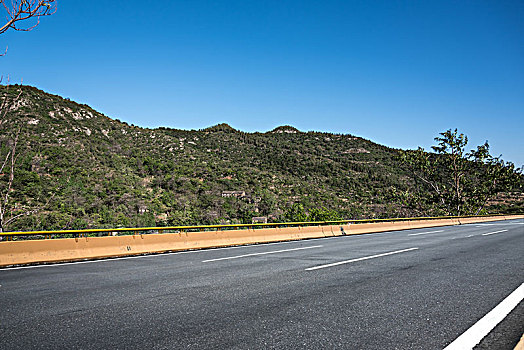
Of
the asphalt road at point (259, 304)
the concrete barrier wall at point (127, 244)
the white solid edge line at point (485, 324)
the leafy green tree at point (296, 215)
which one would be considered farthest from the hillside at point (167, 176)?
the white solid edge line at point (485, 324)

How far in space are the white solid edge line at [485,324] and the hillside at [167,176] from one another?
66.6 ft

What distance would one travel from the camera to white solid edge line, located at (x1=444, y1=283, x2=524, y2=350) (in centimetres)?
362

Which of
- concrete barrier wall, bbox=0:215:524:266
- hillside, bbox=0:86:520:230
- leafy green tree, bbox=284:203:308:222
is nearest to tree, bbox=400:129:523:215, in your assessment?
hillside, bbox=0:86:520:230

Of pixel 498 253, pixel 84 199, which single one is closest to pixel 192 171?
pixel 84 199

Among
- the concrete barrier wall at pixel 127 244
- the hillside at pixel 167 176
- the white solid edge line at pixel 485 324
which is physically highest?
the hillside at pixel 167 176

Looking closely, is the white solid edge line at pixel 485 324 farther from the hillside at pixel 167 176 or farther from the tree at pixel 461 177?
the tree at pixel 461 177

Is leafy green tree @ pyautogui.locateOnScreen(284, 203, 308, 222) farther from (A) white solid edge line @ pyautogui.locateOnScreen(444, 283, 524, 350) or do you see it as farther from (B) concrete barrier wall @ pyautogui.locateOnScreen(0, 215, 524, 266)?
(A) white solid edge line @ pyautogui.locateOnScreen(444, 283, 524, 350)

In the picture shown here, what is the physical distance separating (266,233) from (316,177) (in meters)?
41.3

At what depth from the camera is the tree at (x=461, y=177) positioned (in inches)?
1907

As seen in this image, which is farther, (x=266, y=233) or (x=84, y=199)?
(x=84, y=199)

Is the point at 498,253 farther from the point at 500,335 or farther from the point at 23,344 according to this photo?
the point at 23,344

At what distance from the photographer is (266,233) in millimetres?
16938

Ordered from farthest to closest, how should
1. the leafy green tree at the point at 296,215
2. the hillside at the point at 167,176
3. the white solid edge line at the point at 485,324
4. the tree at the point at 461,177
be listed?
the tree at the point at 461,177 < the leafy green tree at the point at 296,215 < the hillside at the point at 167,176 < the white solid edge line at the point at 485,324

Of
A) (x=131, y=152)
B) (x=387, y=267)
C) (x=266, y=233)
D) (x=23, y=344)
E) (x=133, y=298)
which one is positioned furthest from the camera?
A: (x=131, y=152)
